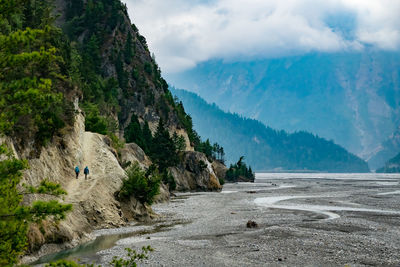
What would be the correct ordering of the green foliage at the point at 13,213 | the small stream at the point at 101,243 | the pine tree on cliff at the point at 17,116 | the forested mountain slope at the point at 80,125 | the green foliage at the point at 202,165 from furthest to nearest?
the green foliage at the point at 202,165
the small stream at the point at 101,243
the forested mountain slope at the point at 80,125
the pine tree on cliff at the point at 17,116
the green foliage at the point at 13,213

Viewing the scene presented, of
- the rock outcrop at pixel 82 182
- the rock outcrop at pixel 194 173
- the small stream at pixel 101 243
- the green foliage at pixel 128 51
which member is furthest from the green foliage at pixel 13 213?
the green foliage at pixel 128 51

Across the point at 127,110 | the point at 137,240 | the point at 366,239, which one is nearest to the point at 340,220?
the point at 366,239

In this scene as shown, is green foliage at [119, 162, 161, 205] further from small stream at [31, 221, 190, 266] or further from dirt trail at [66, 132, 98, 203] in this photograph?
small stream at [31, 221, 190, 266]

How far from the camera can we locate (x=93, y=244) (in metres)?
34.0

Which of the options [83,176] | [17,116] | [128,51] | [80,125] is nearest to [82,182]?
[83,176]

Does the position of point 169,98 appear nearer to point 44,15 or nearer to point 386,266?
point 44,15

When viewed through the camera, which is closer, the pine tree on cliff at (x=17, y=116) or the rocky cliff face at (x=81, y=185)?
the pine tree on cliff at (x=17, y=116)

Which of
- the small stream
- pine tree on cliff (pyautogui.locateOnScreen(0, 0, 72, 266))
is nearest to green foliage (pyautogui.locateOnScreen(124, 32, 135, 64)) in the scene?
the small stream

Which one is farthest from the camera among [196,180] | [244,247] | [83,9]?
[83,9]

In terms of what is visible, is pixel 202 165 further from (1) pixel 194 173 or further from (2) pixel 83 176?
(2) pixel 83 176

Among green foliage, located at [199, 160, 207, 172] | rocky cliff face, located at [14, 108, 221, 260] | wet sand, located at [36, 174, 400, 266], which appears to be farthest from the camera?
green foliage, located at [199, 160, 207, 172]

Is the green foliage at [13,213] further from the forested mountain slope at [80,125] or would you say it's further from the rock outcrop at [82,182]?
the rock outcrop at [82,182]

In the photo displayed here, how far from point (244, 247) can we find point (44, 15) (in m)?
77.5

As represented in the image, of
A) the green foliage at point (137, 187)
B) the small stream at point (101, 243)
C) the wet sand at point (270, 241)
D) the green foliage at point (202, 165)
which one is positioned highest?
the green foliage at point (202, 165)
